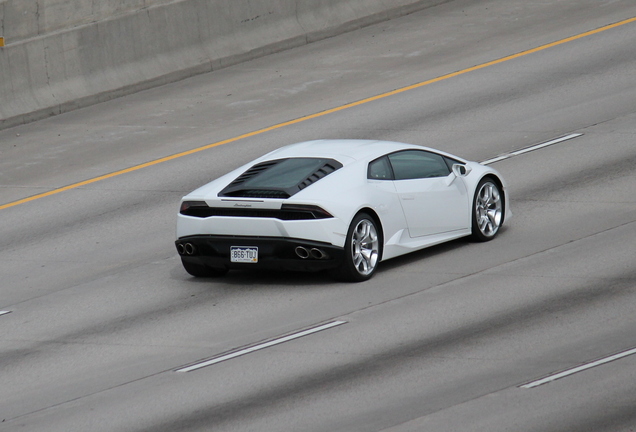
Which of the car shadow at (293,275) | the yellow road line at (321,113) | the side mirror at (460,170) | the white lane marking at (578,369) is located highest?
the yellow road line at (321,113)

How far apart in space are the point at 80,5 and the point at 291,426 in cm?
1684

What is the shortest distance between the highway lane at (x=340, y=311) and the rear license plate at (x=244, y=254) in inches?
14.5

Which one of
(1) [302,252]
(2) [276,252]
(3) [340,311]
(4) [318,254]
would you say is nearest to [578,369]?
(3) [340,311]

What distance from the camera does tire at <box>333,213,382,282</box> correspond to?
39.6 feet

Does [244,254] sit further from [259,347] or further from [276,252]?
[259,347]

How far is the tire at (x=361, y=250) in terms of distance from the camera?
1207 centimetres

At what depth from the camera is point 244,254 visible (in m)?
12.2

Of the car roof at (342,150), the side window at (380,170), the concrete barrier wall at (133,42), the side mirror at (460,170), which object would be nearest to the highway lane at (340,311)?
the side mirror at (460,170)

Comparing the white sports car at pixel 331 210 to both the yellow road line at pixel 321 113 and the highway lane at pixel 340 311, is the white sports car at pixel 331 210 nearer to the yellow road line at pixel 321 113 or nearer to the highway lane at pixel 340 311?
the highway lane at pixel 340 311

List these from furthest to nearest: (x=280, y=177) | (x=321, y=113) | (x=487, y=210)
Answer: (x=321, y=113), (x=487, y=210), (x=280, y=177)

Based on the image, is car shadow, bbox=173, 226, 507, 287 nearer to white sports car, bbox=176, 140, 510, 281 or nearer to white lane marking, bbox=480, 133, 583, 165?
white sports car, bbox=176, 140, 510, 281

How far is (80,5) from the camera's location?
23453 mm

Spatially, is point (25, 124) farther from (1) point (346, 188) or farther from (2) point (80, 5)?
(1) point (346, 188)

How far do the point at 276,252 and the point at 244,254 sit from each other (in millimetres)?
374
